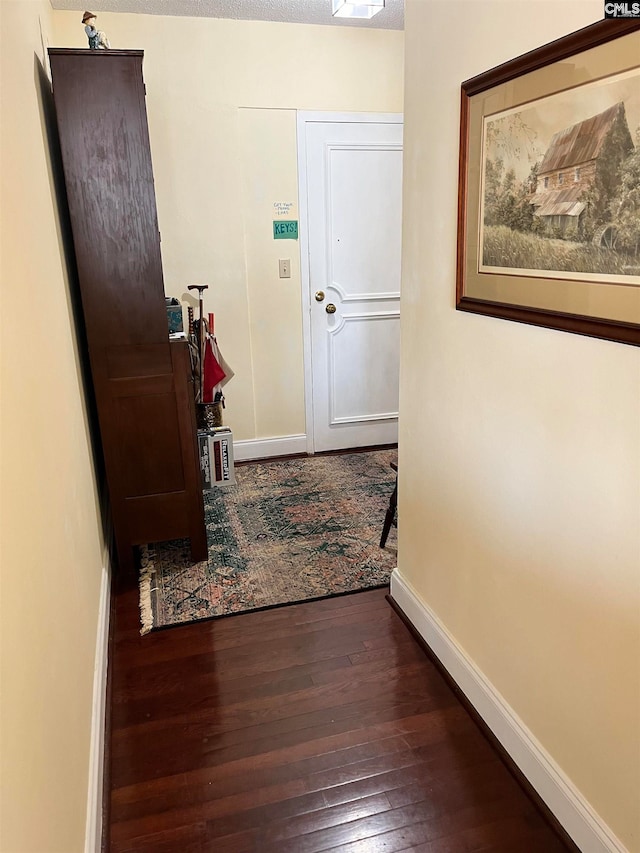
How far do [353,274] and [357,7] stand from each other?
5.11 ft

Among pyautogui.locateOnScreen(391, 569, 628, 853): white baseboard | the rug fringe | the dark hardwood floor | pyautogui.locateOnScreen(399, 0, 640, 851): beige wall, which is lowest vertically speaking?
the dark hardwood floor

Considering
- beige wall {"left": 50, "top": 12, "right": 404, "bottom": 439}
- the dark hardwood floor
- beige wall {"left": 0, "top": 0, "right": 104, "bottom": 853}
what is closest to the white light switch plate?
beige wall {"left": 50, "top": 12, "right": 404, "bottom": 439}

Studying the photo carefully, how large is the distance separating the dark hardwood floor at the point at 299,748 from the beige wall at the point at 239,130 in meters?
1.98

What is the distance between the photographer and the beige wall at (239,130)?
10.8 feet

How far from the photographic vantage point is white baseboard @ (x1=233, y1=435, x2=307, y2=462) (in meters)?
3.96

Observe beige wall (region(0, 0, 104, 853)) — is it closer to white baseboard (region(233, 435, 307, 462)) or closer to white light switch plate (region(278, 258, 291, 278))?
white light switch plate (region(278, 258, 291, 278))

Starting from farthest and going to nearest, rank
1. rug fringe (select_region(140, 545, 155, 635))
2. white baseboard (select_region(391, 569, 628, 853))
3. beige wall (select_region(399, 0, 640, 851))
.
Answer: rug fringe (select_region(140, 545, 155, 635)) → white baseboard (select_region(391, 569, 628, 853)) → beige wall (select_region(399, 0, 640, 851))

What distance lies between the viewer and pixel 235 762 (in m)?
1.73

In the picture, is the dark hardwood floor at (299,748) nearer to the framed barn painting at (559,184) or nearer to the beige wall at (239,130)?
the framed barn painting at (559,184)

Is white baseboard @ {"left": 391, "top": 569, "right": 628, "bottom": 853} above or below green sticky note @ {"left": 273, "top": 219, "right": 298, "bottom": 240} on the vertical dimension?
below

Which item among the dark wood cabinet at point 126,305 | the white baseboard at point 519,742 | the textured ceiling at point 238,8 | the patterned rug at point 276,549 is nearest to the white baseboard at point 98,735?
the patterned rug at point 276,549

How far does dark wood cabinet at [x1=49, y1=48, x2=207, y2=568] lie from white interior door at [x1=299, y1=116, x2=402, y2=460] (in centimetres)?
154

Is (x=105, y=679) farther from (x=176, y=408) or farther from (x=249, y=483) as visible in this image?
(x=249, y=483)

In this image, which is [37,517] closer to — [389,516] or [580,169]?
[580,169]
